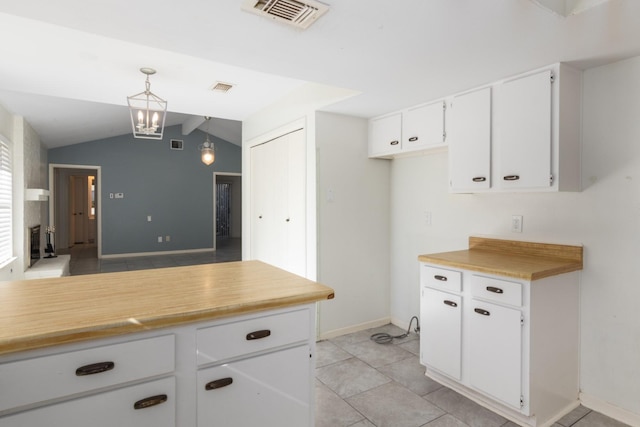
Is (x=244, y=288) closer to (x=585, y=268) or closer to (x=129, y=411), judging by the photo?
(x=129, y=411)

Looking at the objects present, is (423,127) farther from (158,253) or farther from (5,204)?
(158,253)

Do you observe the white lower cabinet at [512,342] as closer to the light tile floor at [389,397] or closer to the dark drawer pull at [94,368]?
the light tile floor at [389,397]

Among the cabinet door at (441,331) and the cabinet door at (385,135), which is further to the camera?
the cabinet door at (385,135)

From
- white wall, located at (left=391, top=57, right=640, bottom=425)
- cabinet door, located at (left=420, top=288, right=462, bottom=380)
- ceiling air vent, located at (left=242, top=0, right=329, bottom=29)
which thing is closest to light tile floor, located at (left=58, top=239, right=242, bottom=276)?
cabinet door, located at (left=420, top=288, right=462, bottom=380)

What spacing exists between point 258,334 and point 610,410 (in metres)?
2.23

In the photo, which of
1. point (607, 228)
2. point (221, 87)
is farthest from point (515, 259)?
point (221, 87)

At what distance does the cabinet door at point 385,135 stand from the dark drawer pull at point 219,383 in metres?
2.50

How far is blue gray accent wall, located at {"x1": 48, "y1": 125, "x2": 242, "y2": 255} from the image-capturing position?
8.06 m

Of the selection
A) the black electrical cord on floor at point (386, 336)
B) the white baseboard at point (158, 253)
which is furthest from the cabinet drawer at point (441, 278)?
the white baseboard at point (158, 253)

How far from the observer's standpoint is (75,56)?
2.54 m

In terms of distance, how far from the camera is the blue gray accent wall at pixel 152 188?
26.5ft

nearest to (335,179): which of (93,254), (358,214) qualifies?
(358,214)

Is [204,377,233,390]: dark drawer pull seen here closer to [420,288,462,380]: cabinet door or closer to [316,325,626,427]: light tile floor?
[316,325,626,427]: light tile floor

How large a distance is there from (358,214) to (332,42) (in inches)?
75.7
